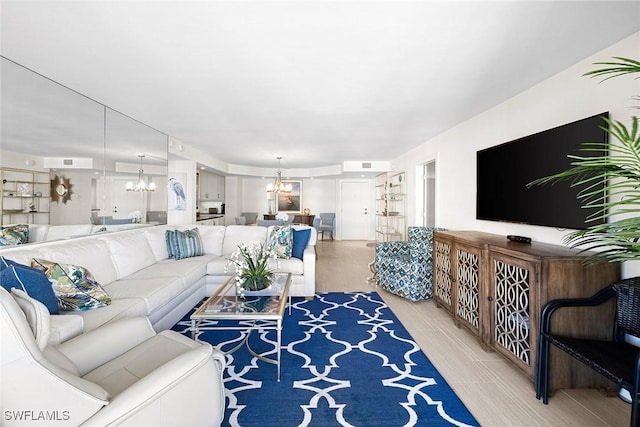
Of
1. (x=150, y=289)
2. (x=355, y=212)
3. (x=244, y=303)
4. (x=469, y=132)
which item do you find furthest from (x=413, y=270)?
(x=355, y=212)

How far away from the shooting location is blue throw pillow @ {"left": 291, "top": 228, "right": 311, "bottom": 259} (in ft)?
13.9

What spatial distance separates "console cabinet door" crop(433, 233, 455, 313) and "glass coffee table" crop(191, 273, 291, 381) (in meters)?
1.81

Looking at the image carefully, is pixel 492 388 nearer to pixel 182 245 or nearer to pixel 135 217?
pixel 182 245

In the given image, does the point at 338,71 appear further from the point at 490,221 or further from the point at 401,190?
the point at 401,190

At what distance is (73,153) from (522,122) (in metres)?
4.61

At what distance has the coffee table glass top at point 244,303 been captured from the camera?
2207 mm

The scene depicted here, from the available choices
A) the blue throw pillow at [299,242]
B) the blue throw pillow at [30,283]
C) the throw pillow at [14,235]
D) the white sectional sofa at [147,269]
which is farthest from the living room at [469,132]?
the blue throw pillow at [299,242]

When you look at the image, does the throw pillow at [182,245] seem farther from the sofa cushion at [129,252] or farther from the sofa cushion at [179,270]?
the sofa cushion at [129,252]

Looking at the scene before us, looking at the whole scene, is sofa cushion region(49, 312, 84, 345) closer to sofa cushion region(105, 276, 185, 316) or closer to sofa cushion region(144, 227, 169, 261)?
sofa cushion region(105, 276, 185, 316)

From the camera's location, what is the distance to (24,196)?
252 centimetres

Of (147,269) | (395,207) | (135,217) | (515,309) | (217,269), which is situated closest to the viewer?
(515,309)

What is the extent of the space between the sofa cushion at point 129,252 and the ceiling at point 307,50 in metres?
1.57

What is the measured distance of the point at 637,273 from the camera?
6.35 ft

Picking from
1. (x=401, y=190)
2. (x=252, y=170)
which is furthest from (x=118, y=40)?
(x=252, y=170)
